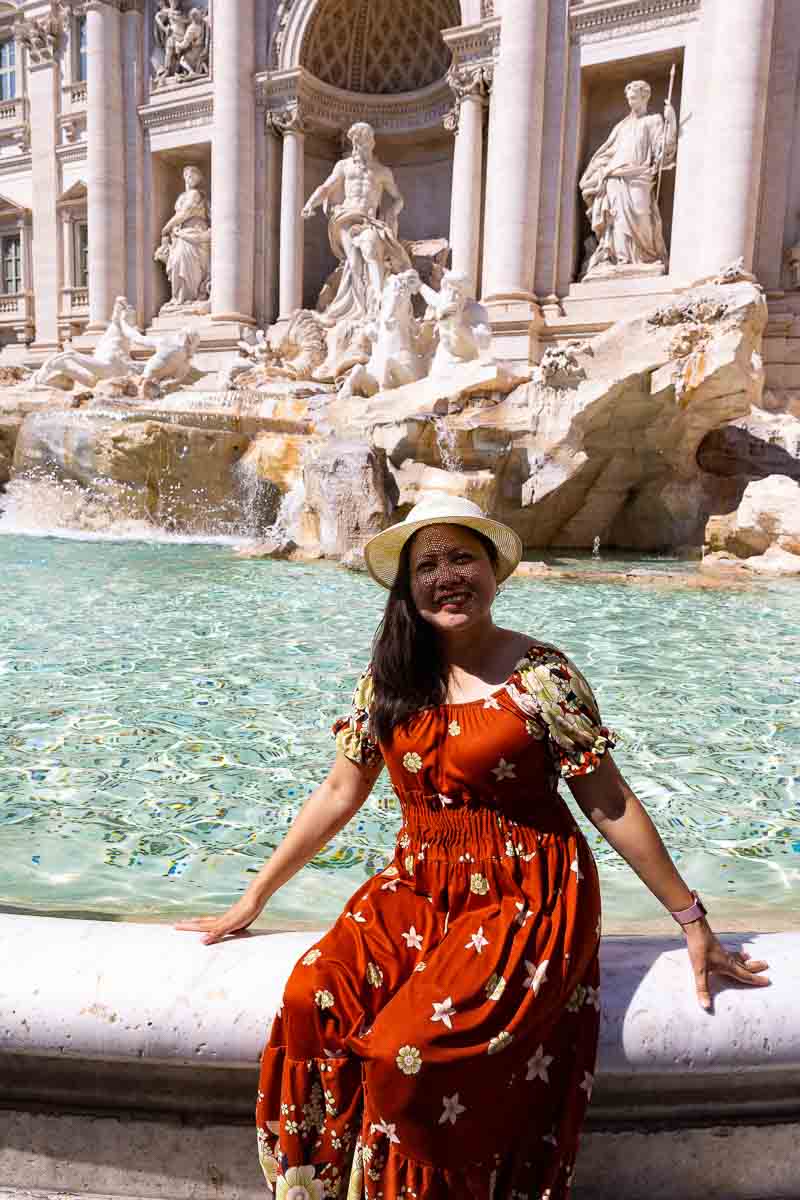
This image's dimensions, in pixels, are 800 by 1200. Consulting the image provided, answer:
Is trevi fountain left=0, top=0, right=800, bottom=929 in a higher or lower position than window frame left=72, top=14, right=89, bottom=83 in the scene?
lower

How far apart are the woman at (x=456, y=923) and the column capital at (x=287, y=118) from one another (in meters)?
16.5

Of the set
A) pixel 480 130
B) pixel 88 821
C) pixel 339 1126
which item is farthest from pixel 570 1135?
pixel 480 130

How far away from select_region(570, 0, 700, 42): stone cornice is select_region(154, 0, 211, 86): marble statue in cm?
721

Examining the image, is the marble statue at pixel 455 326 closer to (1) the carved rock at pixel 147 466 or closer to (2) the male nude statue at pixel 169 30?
(1) the carved rock at pixel 147 466

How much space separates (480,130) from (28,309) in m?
10.7

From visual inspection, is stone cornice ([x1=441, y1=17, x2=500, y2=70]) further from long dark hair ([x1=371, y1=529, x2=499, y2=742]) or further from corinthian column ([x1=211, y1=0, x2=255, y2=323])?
long dark hair ([x1=371, y1=529, x2=499, y2=742])

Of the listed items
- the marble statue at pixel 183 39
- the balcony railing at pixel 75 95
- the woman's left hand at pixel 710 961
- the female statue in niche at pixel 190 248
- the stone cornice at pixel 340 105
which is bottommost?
the woman's left hand at pixel 710 961

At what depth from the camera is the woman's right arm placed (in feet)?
4.76

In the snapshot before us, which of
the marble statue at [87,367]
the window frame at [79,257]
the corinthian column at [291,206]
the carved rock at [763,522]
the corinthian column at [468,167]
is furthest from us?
the window frame at [79,257]

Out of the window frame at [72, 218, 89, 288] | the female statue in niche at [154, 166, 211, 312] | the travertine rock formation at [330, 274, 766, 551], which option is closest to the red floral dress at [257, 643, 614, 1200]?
the travertine rock formation at [330, 274, 766, 551]

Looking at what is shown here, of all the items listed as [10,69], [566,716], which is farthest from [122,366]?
[566,716]

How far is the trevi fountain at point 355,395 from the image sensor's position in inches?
115

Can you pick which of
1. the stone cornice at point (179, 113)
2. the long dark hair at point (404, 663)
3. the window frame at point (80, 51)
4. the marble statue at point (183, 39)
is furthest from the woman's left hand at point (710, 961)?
the window frame at point (80, 51)

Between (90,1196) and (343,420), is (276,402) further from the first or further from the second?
(90,1196)
